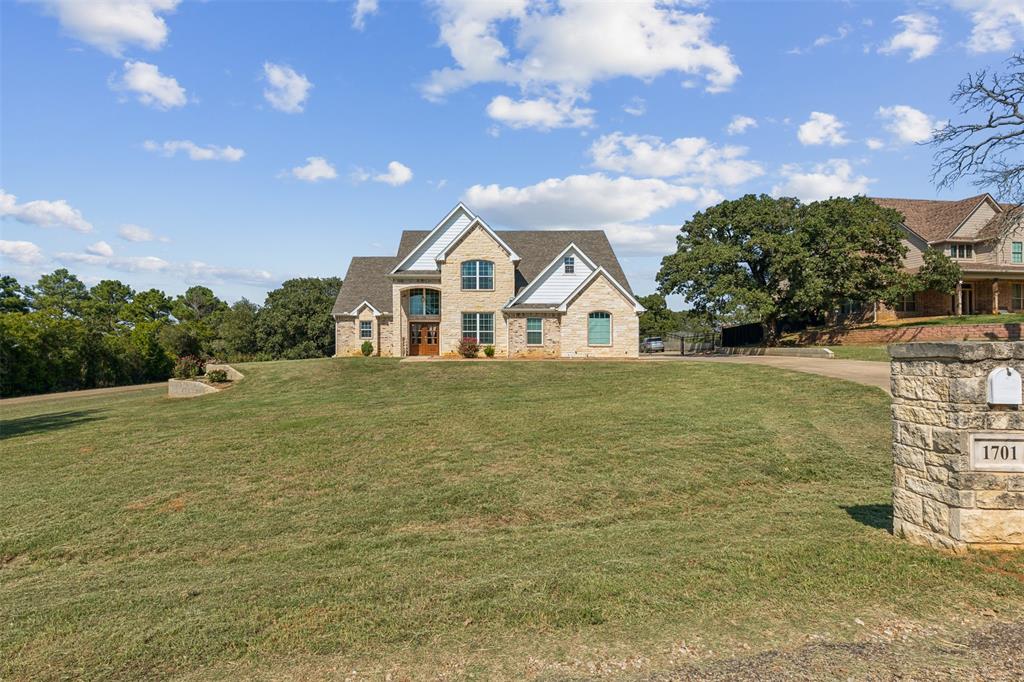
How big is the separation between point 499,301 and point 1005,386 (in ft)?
93.5

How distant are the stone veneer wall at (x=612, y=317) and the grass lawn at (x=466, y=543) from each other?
48.3 ft

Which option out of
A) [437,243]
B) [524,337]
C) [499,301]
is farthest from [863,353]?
[437,243]

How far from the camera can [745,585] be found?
228 inches

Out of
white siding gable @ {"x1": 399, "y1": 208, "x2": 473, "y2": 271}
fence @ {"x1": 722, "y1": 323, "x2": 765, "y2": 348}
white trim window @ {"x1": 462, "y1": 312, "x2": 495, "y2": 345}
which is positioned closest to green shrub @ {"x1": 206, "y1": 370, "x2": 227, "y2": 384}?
white siding gable @ {"x1": 399, "y1": 208, "x2": 473, "y2": 271}

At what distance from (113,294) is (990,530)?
10546cm

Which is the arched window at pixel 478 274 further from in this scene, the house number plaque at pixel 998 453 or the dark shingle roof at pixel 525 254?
the house number plaque at pixel 998 453

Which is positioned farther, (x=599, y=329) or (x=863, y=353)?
(x=599, y=329)

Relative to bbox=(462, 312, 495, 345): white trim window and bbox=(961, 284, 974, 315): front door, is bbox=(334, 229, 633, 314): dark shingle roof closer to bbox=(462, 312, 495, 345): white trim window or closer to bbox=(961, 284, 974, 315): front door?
bbox=(462, 312, 495, 345): white trim window

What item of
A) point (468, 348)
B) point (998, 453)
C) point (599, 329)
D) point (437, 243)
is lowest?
point (998, 453)

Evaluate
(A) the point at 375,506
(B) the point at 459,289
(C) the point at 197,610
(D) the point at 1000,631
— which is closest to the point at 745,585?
(D) the point at 1000,631

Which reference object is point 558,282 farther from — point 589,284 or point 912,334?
point 912,334

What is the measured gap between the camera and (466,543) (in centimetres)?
788

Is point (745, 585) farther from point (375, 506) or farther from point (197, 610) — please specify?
point (375, 506)

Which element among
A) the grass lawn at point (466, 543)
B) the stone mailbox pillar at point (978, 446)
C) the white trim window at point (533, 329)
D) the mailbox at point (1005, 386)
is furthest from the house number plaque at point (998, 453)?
the white trim window at point (533, 329)
